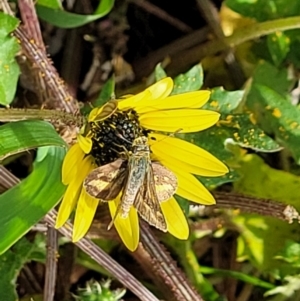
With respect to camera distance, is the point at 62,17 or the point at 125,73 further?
the point at 125,73

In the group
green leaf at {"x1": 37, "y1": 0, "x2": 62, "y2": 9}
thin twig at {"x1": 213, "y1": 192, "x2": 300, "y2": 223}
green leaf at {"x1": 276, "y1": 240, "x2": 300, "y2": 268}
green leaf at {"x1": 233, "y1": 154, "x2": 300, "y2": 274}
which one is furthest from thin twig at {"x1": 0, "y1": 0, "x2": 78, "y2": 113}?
green leaf at {"x1": 276, "y1": 240, "x2": 300, "y2": 268}

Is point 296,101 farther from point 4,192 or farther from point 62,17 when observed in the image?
point 4,192

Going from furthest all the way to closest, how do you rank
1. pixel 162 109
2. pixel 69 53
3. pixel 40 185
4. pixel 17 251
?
pixel 69 53 → pixel 17 251 → pixel 40 185 → pixel 162 109

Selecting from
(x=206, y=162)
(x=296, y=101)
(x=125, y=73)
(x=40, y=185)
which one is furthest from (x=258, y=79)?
(x=40, y=185)

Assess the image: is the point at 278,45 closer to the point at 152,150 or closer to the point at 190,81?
the point at 190,81


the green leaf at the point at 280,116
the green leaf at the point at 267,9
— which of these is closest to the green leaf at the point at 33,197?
the green leaf at the point at 280,116

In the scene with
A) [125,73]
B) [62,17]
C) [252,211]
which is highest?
[62,17]

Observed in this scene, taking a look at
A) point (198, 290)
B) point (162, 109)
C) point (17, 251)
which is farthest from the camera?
point (198, 290)

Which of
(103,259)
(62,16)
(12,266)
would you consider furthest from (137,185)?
(62,16)

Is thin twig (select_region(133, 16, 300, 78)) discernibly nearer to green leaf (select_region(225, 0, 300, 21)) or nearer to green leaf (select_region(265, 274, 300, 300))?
green leaf (select_region(225, 0, 300, 21))
